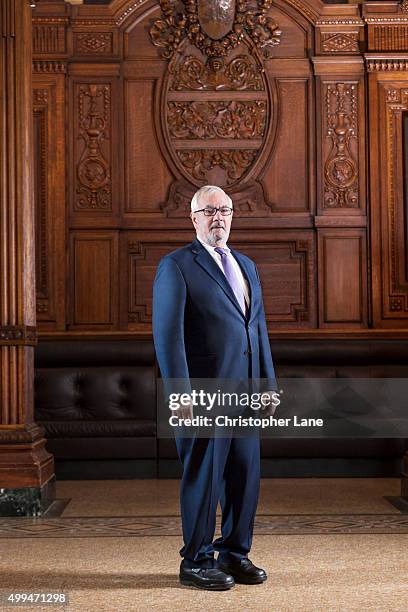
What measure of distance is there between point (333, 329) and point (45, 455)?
7.18 ft

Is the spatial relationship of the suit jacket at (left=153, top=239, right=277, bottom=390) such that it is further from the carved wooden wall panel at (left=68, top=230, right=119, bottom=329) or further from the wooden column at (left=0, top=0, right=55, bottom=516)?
the carved wooden wall panel at (left=68, top=230, right=119, bottom=329)

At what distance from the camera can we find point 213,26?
6.21 m

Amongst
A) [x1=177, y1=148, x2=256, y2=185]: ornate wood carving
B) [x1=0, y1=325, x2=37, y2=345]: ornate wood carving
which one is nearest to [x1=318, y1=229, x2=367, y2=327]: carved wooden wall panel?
[x1=177, y1=148, x2=256, y2=185]: ornate wood carving

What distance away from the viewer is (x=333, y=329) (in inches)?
242

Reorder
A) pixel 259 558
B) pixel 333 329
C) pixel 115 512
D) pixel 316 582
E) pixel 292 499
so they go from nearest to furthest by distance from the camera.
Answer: pixel 316 582 → pixel 259 558 → pixel 115 512 → pixel 292 499 → pixel 333 329

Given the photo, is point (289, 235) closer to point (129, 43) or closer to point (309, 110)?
point (309, 110)

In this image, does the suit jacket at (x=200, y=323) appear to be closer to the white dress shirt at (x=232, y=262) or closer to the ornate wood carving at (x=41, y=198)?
the white dress shirt at (x=232, y=262)

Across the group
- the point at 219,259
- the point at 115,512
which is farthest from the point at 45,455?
the point at 219,259

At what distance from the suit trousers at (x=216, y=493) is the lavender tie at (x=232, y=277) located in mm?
468

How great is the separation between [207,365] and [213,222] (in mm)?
486

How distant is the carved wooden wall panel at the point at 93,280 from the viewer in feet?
20.2

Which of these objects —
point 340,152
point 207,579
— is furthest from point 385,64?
point 207,579

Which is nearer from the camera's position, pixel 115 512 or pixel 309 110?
pixel 115 512

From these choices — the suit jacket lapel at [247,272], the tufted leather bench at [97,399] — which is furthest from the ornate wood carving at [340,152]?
the suit jacket lapel at [247,272]
